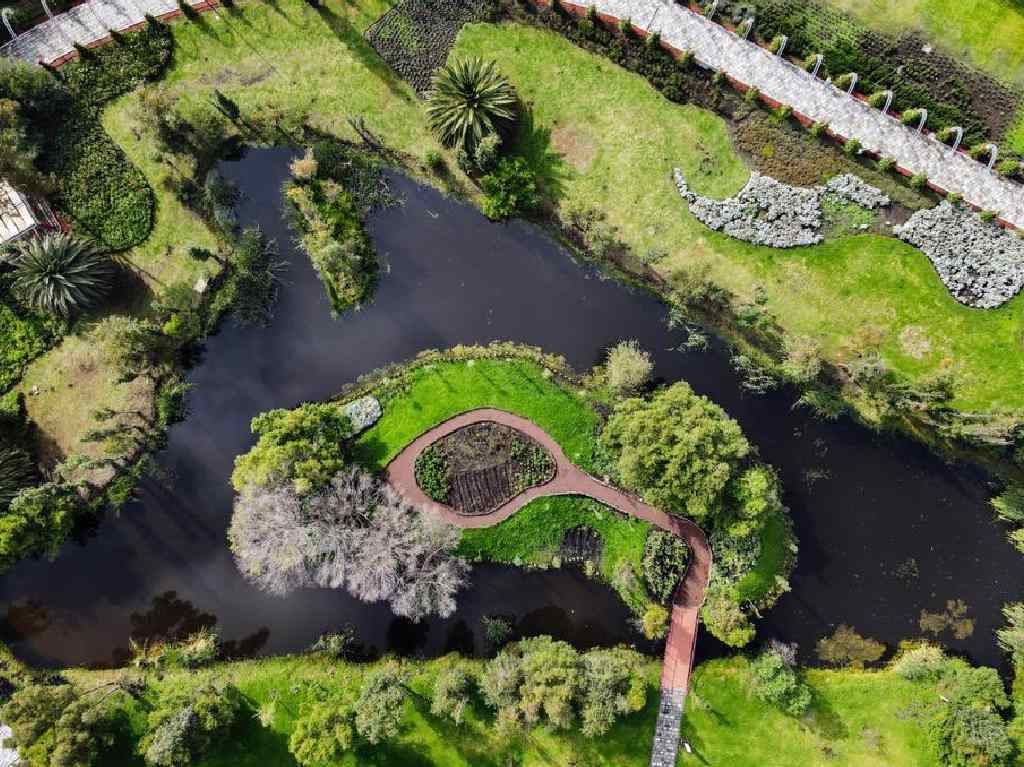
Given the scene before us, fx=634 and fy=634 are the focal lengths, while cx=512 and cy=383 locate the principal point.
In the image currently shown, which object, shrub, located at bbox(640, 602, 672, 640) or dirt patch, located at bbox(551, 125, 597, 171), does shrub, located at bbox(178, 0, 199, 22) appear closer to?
dirt patch, located at bbox(551, 125, 597, 171)

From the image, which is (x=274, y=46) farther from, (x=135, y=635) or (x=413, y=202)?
(x=135, y=635)

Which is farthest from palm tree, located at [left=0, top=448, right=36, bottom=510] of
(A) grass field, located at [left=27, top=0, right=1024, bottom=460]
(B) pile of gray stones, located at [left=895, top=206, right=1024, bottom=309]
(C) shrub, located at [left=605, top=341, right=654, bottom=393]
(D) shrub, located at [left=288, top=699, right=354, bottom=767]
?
(B) pile of gray stones, located at [left=895, top=206, right=1024, bottom=309]

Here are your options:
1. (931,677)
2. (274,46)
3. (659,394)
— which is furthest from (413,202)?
(931,677)

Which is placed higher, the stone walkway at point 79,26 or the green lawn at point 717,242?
the green lawn at point 717,242

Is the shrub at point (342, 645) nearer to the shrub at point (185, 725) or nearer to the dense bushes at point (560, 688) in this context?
the shrub at point (185, 725)

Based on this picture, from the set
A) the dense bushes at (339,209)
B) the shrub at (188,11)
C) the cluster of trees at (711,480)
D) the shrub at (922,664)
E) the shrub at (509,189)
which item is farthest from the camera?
the shrub at (188,11)

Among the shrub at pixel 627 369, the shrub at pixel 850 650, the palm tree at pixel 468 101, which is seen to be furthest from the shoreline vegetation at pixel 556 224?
the shrub at pixel 850 650

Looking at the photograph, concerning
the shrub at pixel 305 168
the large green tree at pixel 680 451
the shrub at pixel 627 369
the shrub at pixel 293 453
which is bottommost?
the shrub at pixel 293 453

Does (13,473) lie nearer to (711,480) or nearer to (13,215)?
(13,215)
